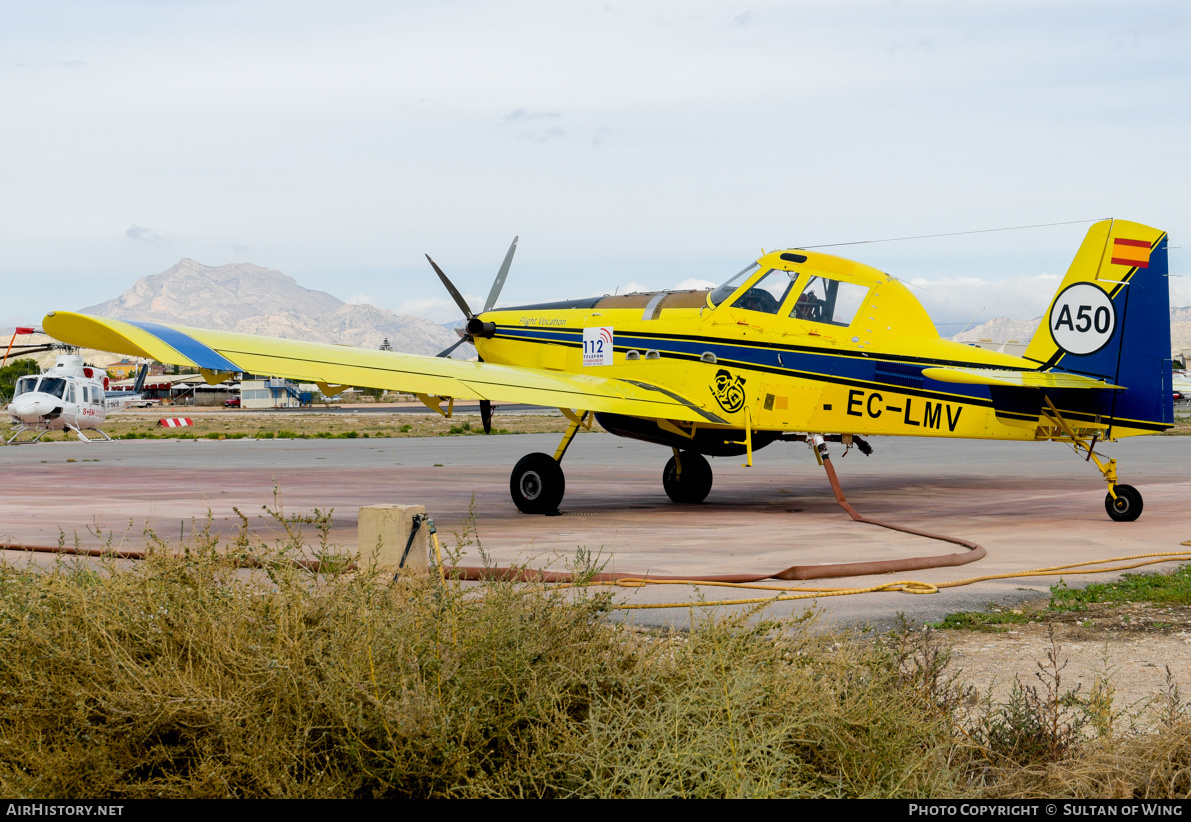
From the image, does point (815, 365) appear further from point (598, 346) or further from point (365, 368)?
point (365, 368)

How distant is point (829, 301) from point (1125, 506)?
4.09 m

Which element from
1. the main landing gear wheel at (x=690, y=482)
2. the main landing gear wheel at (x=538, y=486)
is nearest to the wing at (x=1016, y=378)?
the main landing gear wheel at (x=690, y=482)

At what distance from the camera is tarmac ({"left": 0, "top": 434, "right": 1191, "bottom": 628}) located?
25.8ft

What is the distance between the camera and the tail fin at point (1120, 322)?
36.0ft

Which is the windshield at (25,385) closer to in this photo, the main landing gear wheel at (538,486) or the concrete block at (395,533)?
the main landing gear wheel at (538,486)

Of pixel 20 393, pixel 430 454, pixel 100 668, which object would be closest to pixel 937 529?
pixel 100 668

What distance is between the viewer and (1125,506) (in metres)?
11.1

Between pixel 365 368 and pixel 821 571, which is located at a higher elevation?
pixel 365 368

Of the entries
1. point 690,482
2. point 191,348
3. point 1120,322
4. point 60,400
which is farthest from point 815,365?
point 60,400

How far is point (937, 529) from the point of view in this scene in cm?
1072

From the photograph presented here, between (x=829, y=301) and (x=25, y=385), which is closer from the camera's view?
(x=829, y=301)

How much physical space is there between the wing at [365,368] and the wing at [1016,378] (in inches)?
108

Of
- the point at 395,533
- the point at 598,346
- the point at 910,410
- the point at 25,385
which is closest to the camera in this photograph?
the point at 395,533

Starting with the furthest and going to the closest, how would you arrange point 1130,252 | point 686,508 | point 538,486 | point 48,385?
point 48,385 < point 686,508 < point 538,486 < point 1130,252
